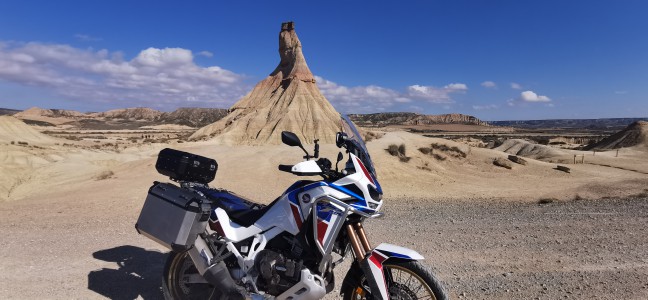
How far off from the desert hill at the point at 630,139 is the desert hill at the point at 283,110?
29.6 meters

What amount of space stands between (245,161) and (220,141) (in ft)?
65.9

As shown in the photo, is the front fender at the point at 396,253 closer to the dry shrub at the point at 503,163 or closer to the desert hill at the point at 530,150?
the dry shrub at the point at 503,163

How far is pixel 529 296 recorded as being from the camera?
4797 mm

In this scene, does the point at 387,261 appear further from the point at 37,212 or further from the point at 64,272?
the point at 37,212

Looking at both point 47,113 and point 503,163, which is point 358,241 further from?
point 47,113

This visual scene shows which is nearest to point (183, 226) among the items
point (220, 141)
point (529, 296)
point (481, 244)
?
point (529, 296)

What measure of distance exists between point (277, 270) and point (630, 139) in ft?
173

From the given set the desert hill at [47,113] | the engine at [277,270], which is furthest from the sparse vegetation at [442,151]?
the desert hill at [47,113]

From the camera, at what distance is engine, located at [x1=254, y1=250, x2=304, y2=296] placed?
3535mm

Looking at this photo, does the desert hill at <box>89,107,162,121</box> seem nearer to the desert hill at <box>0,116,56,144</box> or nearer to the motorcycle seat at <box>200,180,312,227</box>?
the desert hill at <box>0,116,56,144</box>

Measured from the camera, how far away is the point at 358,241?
137 inches

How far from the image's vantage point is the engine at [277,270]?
139 inches

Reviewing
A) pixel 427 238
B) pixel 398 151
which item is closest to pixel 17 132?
pixel 398 151

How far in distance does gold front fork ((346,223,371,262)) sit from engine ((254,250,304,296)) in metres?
0.47
